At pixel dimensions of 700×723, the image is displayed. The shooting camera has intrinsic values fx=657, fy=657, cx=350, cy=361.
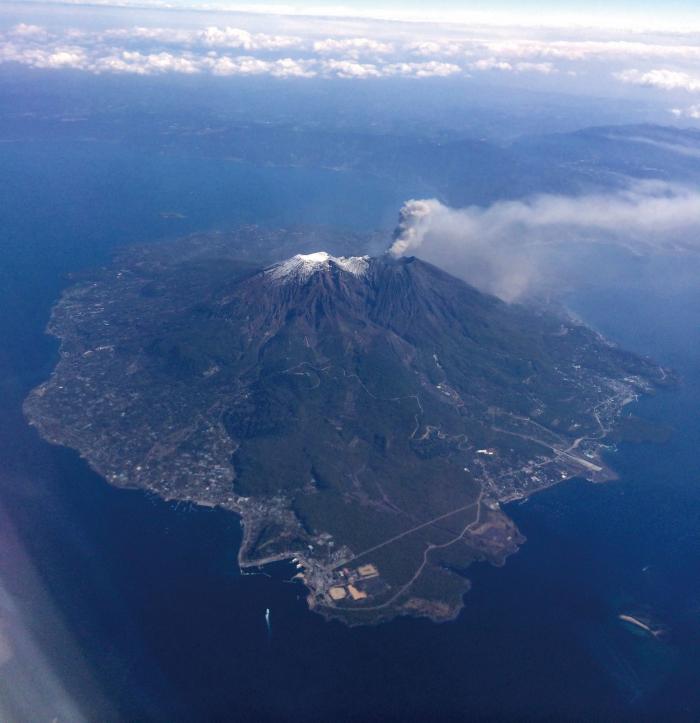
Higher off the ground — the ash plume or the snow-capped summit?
the snow-capped summit

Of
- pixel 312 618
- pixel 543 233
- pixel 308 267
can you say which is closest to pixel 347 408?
pixel 308 267

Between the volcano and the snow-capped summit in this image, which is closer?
the volcano

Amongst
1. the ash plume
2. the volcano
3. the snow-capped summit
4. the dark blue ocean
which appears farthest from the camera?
the ash plume

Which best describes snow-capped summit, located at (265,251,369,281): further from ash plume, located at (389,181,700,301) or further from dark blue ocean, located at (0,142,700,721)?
dark blue ocean, located at (0,142,700,721)

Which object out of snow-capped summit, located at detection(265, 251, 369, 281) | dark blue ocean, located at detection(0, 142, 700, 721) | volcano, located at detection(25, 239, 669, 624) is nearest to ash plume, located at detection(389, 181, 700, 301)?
snow-capped summit, located at detection(265, 251, 369, 281)

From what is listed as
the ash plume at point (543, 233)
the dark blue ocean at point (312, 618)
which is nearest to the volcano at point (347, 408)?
the dark blue ocean at point (312, 618)

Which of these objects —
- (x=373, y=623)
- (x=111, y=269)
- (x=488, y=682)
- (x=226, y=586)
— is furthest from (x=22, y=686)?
(x=111, y=269)
